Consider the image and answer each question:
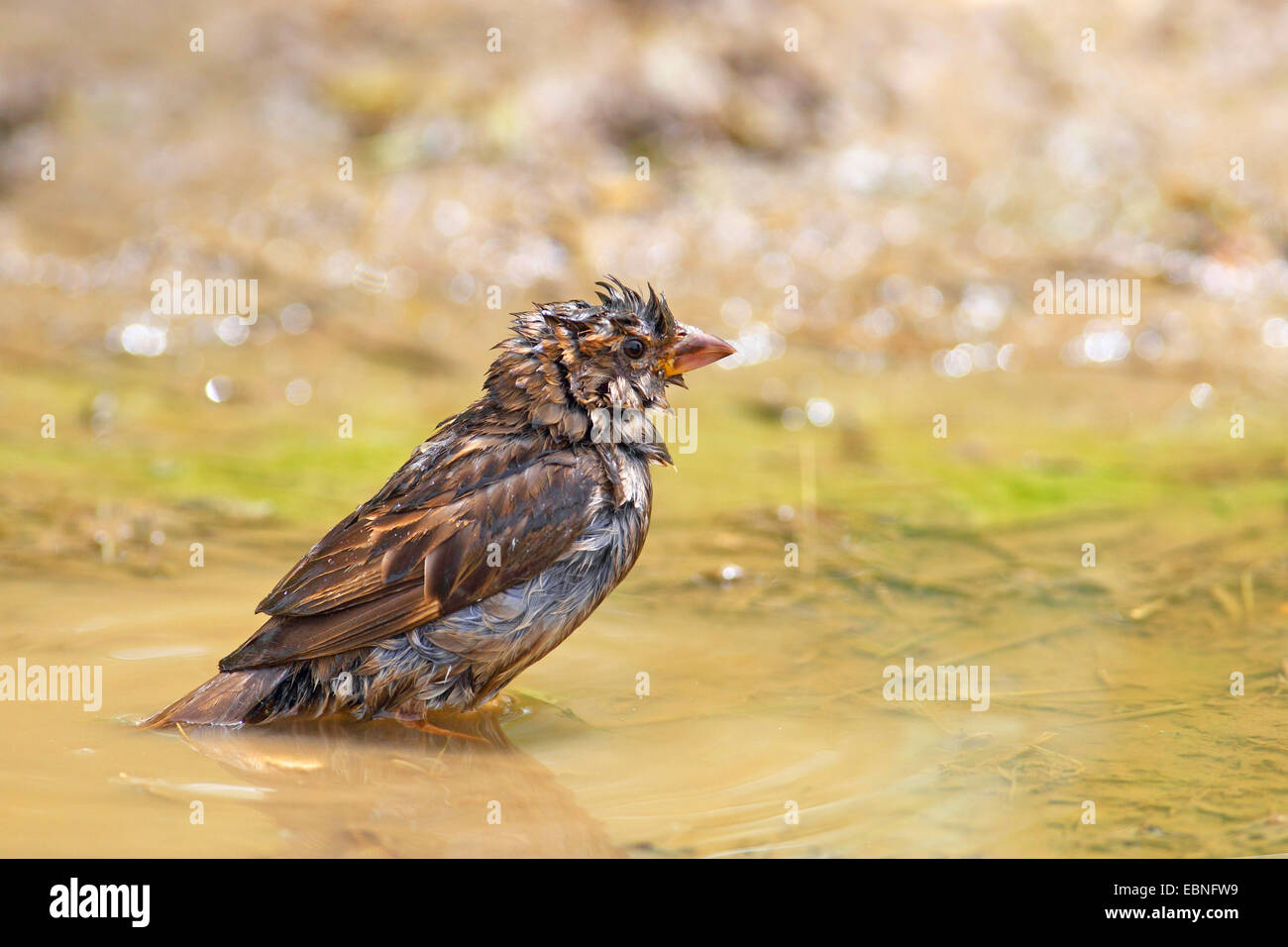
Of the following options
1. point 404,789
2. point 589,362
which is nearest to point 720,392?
point 589,362

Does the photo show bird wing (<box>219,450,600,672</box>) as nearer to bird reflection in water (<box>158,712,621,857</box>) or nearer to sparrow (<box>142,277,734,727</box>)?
sparrow (<box>142,277,734,727</box>)

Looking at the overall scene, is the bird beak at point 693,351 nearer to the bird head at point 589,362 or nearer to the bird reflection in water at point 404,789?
the bird head at point 589,362

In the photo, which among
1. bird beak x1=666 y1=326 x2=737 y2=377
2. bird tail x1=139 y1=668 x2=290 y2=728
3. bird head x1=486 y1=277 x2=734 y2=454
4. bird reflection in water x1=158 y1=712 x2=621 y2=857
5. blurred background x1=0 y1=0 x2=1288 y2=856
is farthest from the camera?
bird beak x1=666 y1=326 x2=737 y2=377

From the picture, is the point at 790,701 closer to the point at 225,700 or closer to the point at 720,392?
the point at 225,700

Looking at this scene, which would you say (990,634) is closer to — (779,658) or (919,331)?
(779,658)

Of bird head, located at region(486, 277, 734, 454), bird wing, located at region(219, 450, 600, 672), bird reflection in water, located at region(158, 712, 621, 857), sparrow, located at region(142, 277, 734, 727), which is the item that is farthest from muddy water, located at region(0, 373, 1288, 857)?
bird head, located at region(486, 277, 734, 454)

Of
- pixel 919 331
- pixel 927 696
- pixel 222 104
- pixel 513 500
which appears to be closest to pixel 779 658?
pixel 927 696

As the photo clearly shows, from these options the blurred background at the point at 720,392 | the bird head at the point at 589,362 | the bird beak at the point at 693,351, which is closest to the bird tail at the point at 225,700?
the blurred background at the point at 720,392
